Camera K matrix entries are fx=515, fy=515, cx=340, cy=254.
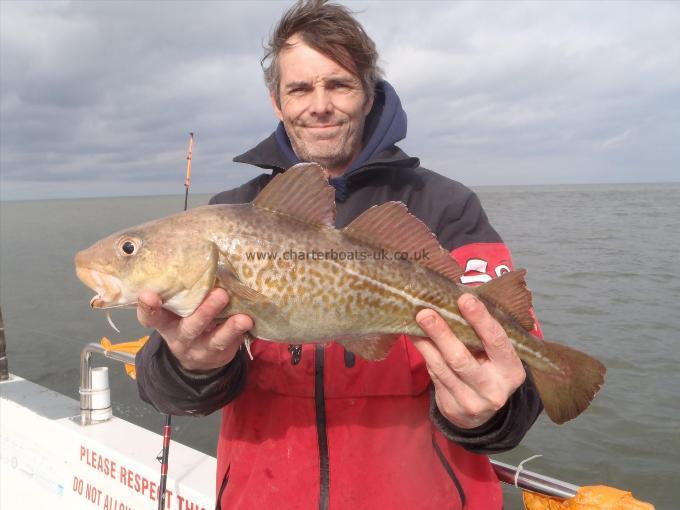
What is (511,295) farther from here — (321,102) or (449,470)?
(321,102)

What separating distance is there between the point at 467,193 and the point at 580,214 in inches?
2196

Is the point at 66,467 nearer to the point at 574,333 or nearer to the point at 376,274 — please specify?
the point at 376,274

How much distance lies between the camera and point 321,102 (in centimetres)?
361

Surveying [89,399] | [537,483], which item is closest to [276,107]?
[537,483]

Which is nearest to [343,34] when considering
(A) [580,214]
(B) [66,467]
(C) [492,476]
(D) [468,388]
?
(D) [468,388]

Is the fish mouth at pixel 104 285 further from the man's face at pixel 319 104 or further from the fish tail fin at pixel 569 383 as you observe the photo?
the fish tail fin at pixel 569 383

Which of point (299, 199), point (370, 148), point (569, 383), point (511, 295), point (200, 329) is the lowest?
point (569, 383)

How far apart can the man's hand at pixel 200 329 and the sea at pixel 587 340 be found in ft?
26.9

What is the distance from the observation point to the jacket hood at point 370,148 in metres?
3.52

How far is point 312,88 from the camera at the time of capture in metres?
3.69

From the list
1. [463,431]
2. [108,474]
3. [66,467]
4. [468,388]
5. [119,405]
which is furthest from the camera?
[119,405]

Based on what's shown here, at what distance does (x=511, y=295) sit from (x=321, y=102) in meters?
1.85

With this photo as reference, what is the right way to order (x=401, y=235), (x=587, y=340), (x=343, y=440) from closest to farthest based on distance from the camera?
(x=401, y=235) < (x=343, y=440) < (x=587, y=340)

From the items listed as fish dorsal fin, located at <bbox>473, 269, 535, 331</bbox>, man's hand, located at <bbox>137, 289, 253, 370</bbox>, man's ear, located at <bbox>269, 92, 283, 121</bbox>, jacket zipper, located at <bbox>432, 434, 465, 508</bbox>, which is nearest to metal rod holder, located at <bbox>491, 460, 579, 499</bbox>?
jacket zipper, located at <bbox>432, 434, 465, 508</bbox>
